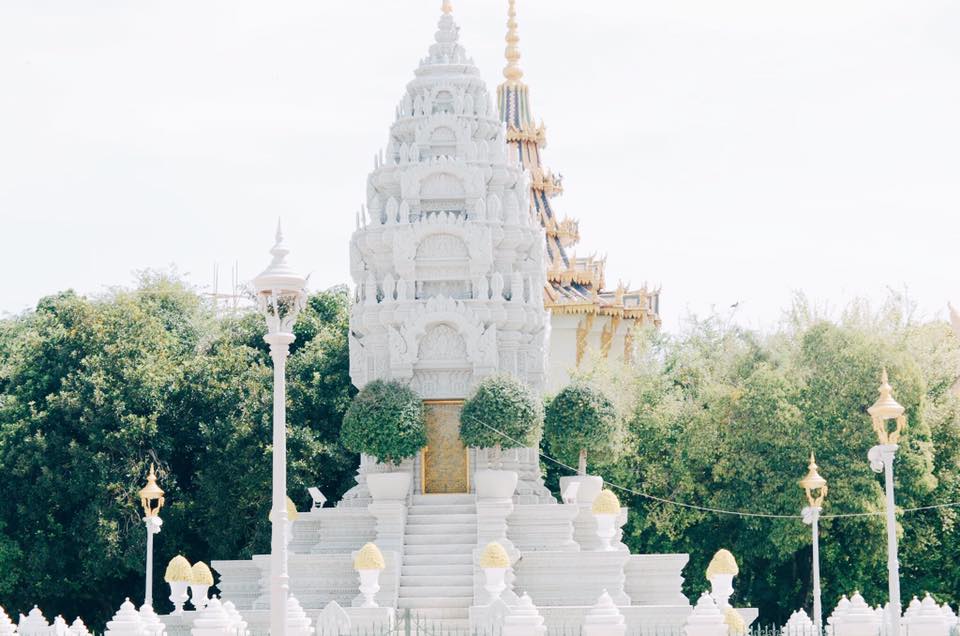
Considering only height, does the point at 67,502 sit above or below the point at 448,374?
below

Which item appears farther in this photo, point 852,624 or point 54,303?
point 54,303

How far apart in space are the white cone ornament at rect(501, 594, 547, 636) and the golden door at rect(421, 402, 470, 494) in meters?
6.69

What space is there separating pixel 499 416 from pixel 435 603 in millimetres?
3814

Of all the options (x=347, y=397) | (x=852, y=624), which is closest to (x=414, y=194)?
(x=347, y=397)

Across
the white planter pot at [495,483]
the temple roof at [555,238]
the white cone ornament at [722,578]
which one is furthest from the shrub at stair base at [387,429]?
the temple roof at [555,238]

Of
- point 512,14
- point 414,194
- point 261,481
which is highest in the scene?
point 512,14

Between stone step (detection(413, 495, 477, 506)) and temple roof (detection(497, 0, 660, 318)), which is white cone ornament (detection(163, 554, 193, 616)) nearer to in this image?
stone step (detection(413, 495, 477, 506))

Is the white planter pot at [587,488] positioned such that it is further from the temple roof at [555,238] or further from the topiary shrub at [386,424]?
the temple roof at [555,238]

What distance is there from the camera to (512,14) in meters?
55.9

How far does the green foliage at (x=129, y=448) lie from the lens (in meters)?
38.5

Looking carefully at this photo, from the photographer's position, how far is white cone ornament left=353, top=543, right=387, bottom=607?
2980cm

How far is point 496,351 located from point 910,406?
8978 millimetres

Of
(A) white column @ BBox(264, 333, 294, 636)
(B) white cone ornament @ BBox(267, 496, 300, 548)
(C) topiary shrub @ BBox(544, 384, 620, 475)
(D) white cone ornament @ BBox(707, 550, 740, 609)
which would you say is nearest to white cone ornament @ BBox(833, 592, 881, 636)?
(D) white cone ornament @ BBox(707, 550, 740, 609)

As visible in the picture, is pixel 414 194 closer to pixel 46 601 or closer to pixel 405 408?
pixel 405 408
